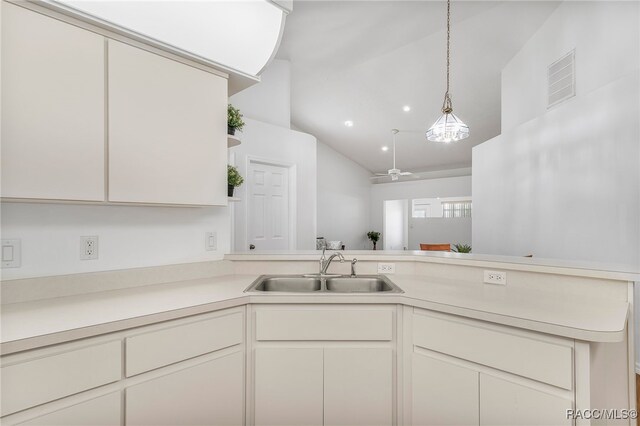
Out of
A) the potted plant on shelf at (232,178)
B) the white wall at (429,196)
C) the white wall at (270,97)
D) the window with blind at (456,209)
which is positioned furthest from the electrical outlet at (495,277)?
the window with blind at (456,209)

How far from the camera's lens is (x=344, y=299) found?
154cm

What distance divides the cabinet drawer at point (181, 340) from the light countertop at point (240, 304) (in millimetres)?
52

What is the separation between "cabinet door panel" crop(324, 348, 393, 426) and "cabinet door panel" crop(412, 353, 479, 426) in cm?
13

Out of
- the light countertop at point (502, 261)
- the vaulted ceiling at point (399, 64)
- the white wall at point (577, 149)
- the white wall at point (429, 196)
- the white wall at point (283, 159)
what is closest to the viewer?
the light countertop at point (502, 261)

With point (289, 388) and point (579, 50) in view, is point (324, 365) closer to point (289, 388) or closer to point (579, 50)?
point (289, 388)

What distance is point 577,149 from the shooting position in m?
2.94

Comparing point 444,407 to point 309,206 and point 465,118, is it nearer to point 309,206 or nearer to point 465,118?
point 309,206

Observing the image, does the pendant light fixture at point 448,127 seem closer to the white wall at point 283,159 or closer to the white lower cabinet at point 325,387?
the white wall at point 283,159

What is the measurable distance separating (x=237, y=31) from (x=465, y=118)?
17.8 feet

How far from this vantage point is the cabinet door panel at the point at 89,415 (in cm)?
102

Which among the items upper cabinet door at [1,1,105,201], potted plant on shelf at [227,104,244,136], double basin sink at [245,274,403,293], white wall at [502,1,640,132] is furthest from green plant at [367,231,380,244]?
upper cabinet door at [1,1,105,201]

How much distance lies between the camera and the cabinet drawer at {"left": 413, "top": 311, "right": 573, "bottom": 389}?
1086 millimetres

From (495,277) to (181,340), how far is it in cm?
164

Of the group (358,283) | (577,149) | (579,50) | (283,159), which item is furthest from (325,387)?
(579,50)
